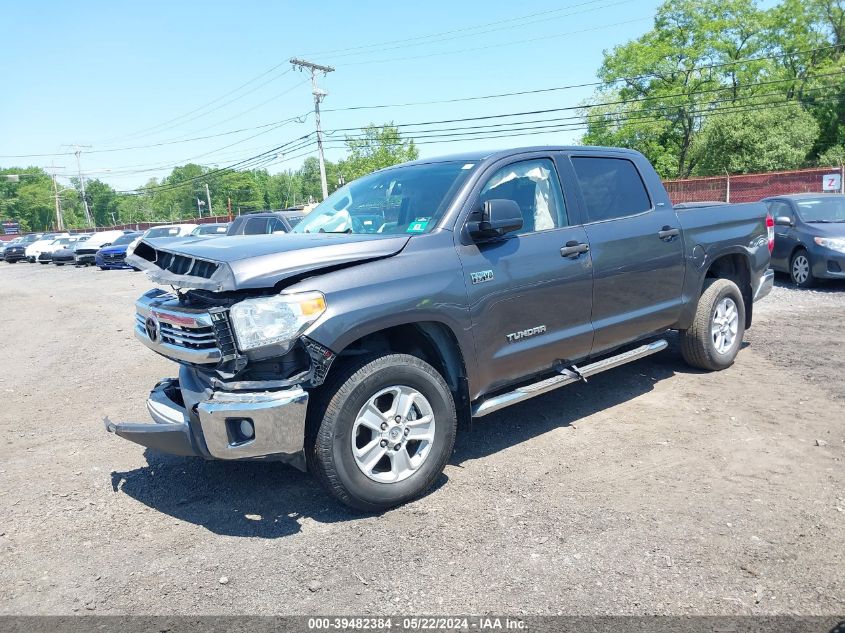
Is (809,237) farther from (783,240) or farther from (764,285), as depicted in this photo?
(764,285)

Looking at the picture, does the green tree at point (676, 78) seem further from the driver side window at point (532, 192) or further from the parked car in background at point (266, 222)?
the driver side window at point (532, 192)

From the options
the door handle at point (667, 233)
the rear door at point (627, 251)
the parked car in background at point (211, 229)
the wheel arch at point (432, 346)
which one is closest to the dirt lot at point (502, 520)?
the wheel arch at point (432, 346)

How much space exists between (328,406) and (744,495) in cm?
238

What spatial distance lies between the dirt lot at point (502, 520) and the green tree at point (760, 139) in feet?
120

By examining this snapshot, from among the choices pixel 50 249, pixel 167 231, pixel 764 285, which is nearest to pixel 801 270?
pixel 764 285

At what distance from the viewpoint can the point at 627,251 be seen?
5.00 meters

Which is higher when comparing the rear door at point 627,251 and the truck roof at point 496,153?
the truck roof at point 496,153

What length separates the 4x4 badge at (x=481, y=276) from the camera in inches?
158

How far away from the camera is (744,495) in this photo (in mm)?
3748

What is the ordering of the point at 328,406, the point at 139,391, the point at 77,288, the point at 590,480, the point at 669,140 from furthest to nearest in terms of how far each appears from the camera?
1. the point at 669,140
2. the point at 77,288
3. the point at 139,391
4. the point at 590,480
5. the point at 328,406

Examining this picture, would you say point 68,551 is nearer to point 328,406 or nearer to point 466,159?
point 328,406

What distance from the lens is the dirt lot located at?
9.62 feet

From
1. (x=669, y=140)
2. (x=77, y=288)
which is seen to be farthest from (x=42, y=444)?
(x=669, y=140)

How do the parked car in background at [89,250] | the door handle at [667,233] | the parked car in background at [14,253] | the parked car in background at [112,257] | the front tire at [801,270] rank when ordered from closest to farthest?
1. the door handle at [667,233]
2. the front tire at [801,270]
3. the parked car in background at [112,257]
4. the parked car in background at [89,250]
5. the parked car in background at [14,253]
